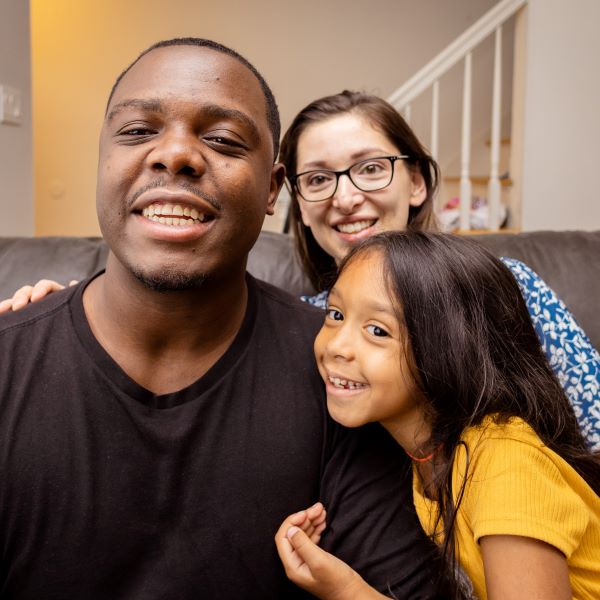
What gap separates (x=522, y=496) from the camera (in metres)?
0.88

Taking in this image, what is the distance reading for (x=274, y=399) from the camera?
101cm

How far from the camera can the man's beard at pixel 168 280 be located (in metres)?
0.90

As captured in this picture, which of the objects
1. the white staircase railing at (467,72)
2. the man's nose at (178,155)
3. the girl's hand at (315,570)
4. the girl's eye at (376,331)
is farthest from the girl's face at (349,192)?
the white staircase railing at (467,72)

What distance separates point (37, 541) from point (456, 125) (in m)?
4.41

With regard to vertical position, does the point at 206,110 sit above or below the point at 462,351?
above

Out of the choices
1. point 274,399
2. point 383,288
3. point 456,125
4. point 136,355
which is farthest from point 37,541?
point 456,125

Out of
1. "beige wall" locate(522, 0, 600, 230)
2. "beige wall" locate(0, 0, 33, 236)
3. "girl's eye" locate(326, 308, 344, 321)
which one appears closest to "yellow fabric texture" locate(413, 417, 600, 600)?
"girl's eye" locate(326, 308, 344, 321)

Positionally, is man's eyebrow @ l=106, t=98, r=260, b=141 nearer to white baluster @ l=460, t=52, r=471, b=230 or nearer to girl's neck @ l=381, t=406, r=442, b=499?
girl's neck @ l=381, t=406, r=442, b=499

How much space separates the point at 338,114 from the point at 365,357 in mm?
768

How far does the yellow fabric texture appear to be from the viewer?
0.87 m

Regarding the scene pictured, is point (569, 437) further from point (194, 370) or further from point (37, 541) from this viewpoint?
point (37, 541)

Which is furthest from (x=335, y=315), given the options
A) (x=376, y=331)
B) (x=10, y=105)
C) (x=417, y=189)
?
(x=10, y=105)

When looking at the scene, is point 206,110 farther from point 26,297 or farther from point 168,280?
point 26,297

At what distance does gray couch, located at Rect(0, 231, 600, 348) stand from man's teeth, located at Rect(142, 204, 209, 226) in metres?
0.80
